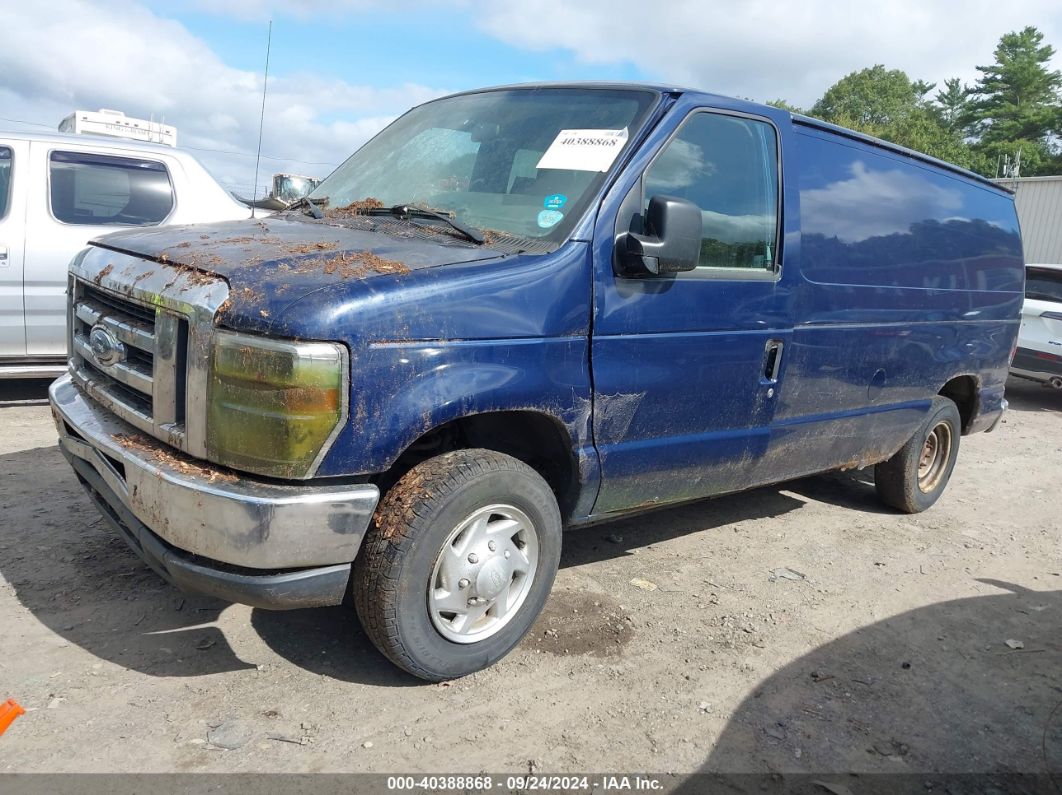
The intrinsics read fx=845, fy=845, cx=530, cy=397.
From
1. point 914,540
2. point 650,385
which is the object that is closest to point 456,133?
point 650,385

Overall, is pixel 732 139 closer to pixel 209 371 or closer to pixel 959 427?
pixel 209 371

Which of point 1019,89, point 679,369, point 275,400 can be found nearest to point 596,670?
point 679,369

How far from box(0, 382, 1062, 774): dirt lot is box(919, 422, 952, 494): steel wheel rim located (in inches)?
37.7

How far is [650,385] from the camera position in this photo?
3.41m

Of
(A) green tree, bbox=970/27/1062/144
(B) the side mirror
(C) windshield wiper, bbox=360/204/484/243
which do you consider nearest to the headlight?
(C) windshield wiper, bbox=360/204/484/243

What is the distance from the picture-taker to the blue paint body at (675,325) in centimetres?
267

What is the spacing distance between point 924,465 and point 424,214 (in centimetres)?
408

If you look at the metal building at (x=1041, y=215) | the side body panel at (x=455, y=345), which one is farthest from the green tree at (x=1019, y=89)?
the side body panel at (x=455, y=345)

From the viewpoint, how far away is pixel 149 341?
9.34 feet

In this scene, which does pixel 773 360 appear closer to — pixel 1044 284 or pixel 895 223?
pixel 895 223

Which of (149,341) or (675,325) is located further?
(675,325)

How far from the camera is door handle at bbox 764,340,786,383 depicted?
12.7 feet

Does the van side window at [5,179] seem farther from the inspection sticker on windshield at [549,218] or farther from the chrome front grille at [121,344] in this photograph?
the inspection sticker on windshield at [549,218]

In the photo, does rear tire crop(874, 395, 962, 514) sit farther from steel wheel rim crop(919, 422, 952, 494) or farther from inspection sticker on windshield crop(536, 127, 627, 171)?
inspection sticker on windshield crop(536, 127, 627, 171)
